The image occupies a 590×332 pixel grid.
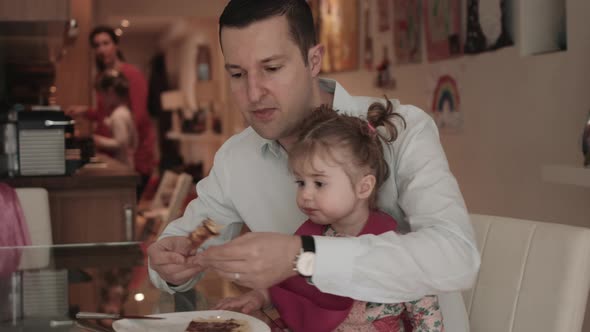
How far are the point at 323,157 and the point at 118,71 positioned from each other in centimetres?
493

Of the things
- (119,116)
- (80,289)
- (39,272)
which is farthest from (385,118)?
(119,116)

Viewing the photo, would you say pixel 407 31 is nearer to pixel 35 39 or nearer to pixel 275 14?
pixel 35 39

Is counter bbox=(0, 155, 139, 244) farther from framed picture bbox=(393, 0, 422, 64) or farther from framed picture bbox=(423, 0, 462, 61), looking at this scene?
framed picture bbox=(393, 0, 422, 64)

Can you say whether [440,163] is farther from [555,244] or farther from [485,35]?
[485,35]

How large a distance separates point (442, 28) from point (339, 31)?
7.26 ft

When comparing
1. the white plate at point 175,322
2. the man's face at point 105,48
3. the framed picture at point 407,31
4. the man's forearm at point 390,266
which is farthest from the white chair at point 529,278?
the man's face at point 105,48

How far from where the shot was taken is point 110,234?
3.90 metres

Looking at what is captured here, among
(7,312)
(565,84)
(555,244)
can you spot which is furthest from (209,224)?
(565,84)

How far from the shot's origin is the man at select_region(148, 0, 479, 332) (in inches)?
47.2

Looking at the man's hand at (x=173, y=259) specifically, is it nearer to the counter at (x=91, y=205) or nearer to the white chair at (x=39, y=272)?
the white chair at (x=39, y=272)

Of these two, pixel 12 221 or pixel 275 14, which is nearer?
pixel 275 14

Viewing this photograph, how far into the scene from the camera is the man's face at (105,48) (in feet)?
19.9

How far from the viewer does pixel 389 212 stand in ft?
5.49

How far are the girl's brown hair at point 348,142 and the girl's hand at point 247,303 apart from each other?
286 millimetres
